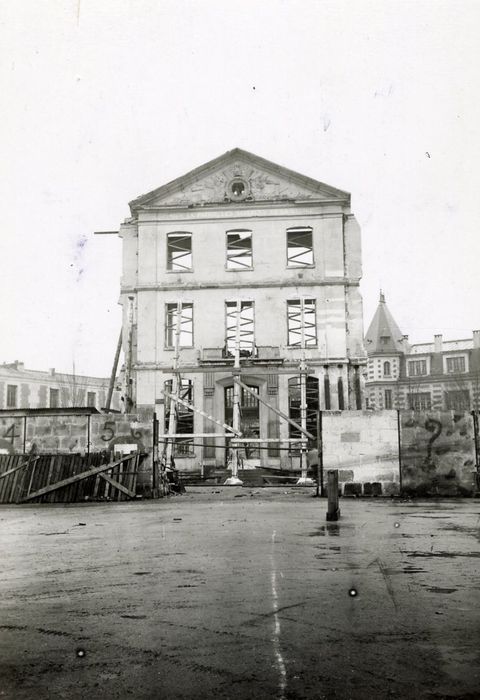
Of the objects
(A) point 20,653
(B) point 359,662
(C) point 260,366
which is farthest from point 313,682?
(C) point 260,366

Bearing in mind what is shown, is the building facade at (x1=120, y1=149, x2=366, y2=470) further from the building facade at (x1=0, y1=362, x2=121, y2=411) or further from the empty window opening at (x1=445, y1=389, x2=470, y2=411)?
the building facade at (x1=0, y1=362, x2=121, y2=411)

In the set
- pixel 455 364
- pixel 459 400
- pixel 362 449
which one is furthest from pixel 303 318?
pixel 455 364

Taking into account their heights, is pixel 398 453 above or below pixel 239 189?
below

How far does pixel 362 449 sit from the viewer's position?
692 inches

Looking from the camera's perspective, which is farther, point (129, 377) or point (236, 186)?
point (236, 186)

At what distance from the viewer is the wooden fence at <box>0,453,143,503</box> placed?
17.0 metres

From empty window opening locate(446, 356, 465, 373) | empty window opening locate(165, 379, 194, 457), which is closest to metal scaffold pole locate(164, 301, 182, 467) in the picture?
empty window opening locate(165, 379, 194, 457)

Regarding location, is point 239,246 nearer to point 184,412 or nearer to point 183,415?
point 184,412

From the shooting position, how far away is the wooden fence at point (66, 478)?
17.0m

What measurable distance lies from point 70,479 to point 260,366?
14.3m

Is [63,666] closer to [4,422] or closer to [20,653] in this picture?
[20,653]

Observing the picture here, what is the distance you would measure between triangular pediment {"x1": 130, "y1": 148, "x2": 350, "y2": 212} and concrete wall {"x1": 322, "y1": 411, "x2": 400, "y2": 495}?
16.2 metres

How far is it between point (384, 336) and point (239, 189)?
5034 centimetres

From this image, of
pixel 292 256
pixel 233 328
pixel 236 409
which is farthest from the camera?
pixel 292 256
